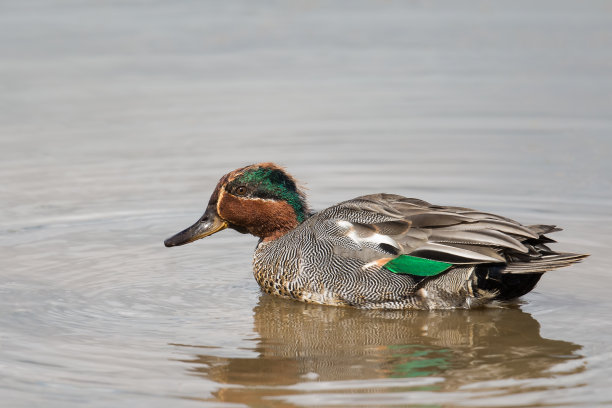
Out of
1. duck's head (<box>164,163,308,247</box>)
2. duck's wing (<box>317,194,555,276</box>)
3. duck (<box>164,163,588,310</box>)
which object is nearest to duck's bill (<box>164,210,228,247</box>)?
duck's head (<box>164,163,308,247</box>)

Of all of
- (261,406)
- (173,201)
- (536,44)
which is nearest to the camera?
(261,406)

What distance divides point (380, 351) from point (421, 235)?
118 cm

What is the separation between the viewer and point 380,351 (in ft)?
25.8

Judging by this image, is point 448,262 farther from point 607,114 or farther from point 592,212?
point 607,114

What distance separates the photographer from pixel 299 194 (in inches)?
384

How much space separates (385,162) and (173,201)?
8.65 ft

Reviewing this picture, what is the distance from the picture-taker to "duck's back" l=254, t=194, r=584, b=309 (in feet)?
27.6

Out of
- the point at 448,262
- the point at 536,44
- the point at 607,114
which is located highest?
the point at 536,44

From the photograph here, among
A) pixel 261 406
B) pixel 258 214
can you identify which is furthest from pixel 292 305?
pixel 261 406

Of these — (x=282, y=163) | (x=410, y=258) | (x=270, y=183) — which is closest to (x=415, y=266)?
(x=410, y=258)

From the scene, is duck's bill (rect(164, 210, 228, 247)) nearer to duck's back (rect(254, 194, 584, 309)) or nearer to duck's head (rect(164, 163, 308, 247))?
duck's head (rect(164, 163, 308, 247))

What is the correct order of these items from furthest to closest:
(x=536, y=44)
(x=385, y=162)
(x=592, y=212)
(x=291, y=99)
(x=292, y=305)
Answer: (x=536, y=44) < (x=291, y=99) < (x=385, y=162) < (x=592, y=212) < (x=292, y=305)

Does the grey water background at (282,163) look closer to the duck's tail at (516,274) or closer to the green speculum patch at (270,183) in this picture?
the duck's tail at (516,274)

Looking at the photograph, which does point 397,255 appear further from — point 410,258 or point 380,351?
point 380,351
